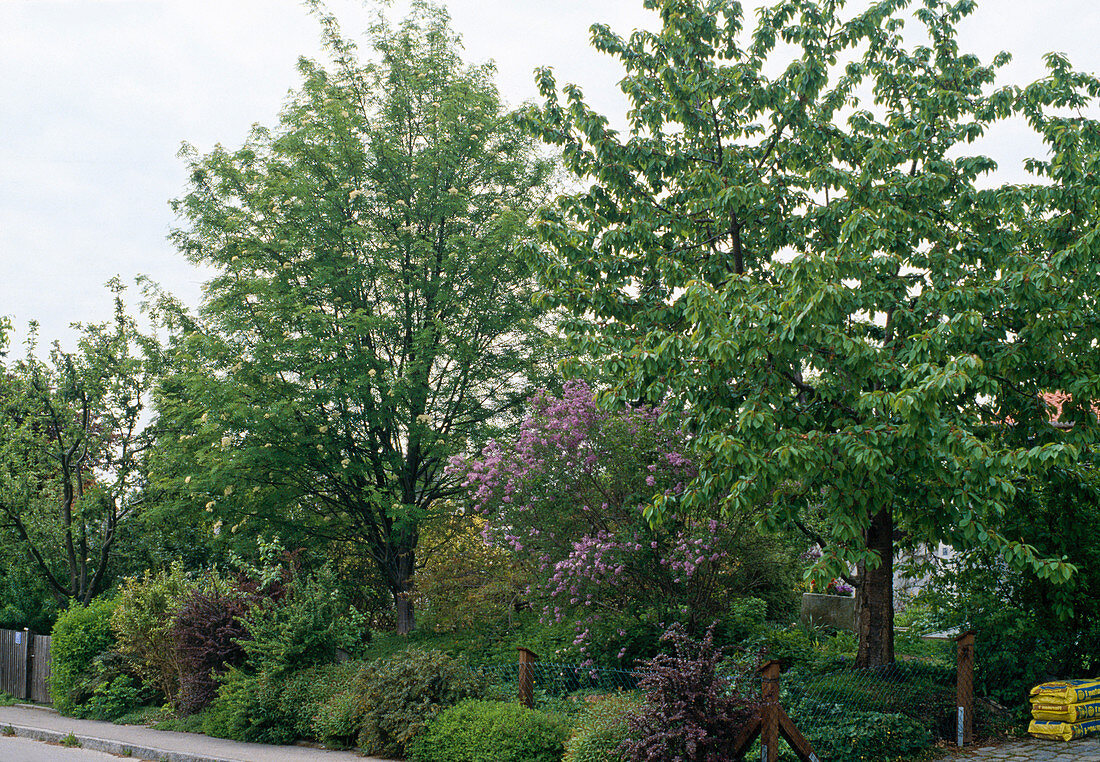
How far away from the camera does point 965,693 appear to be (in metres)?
10.0

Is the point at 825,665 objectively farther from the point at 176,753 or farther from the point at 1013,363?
the point at 176,753

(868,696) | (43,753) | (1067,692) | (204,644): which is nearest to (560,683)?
(868,696)

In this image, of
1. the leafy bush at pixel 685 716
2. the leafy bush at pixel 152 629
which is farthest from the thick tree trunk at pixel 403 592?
the leafy bush at pixel 685 716

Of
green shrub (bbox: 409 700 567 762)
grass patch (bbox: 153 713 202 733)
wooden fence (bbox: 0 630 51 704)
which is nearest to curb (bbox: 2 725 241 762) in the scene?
grass patch (bbox: 153 713 202 733)

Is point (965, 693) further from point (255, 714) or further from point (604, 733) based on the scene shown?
point (255, 714)

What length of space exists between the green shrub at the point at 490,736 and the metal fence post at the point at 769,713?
7.73 feet

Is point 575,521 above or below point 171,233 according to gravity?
below

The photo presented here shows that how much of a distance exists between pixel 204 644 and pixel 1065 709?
479 inches

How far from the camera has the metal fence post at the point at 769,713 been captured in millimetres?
7674

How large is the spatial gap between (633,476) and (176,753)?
280 inches

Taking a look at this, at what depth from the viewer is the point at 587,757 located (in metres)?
8.19

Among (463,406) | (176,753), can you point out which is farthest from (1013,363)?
(176,753)

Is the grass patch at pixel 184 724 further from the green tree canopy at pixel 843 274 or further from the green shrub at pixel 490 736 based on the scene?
the green tree canopy at pixel 843 274

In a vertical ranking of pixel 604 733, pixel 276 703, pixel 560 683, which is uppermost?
pixel 604 733
